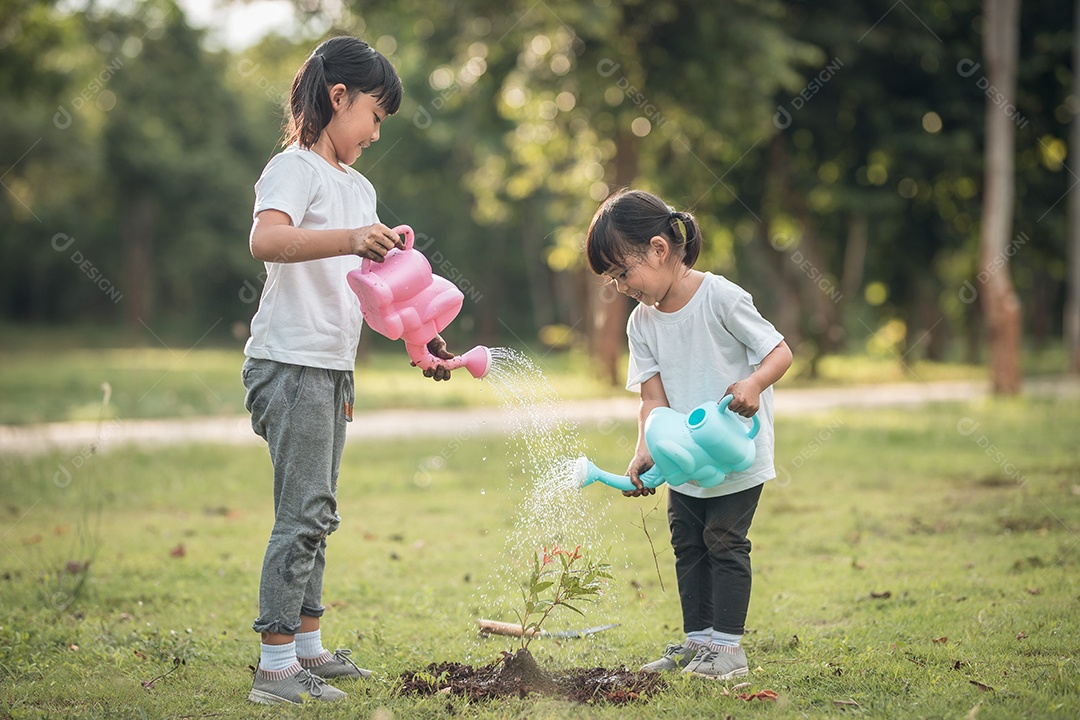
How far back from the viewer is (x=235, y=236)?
141 ft

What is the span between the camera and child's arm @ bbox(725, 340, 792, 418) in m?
3.48

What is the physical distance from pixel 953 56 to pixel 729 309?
15.4 metres

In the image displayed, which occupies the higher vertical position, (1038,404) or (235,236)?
(235,236)

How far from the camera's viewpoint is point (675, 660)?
12.7 feet

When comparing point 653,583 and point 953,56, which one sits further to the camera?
point 953,56

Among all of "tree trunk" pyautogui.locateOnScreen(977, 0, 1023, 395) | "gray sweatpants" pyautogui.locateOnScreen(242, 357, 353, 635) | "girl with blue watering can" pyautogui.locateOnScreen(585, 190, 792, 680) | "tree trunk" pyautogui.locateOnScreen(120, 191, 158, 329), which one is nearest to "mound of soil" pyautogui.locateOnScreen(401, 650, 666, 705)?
"girl with blue watering can" pyautogui.locateOnScreen(585, 190, 792, 680)

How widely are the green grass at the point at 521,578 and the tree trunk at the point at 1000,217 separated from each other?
4.95m

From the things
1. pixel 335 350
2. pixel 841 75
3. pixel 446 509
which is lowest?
pixel 446 509

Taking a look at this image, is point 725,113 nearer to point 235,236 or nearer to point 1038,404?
point 1038,404

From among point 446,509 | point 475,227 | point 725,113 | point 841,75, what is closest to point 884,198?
point 841,75

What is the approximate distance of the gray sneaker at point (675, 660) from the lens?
3.83 metres

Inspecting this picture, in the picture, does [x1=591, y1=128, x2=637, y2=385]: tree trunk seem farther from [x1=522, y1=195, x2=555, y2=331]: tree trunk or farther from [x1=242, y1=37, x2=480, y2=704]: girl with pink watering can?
[x1=522, y1=195, x2=555, y2=331]: tree trunk

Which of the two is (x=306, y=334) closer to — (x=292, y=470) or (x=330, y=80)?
(x=292, y=470)

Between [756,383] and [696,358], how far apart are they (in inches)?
12.5
